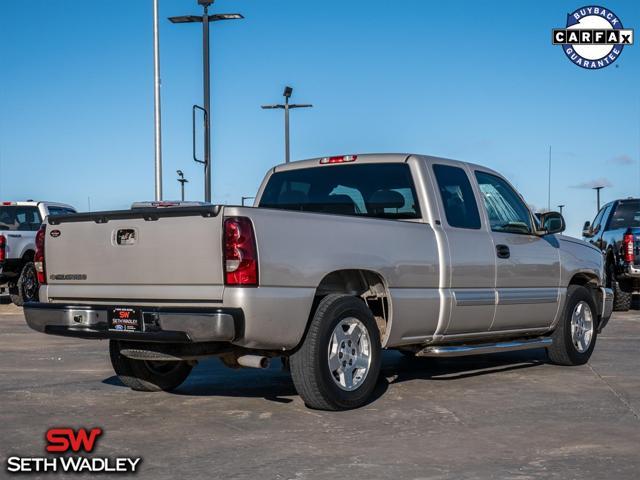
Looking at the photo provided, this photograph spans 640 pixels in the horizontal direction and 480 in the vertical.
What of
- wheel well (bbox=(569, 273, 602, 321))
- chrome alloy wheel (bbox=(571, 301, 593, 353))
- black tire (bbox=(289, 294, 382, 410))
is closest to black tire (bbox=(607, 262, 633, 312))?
wheel well (bbox=(569, 273, 602, 321))

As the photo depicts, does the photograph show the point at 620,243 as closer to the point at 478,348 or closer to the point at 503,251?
the point at 503,251

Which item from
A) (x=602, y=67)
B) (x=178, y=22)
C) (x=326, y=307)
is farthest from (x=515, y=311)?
(x=178, y=22)

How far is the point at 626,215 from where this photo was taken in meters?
17.7

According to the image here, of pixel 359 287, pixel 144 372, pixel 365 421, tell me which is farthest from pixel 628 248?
pixel 365 421

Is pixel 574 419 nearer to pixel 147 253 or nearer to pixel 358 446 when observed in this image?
pixel 358 446

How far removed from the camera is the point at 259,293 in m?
6.15

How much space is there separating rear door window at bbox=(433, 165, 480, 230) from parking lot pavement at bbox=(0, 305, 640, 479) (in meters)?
1.36

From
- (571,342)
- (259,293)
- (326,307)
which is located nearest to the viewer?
(259,293)

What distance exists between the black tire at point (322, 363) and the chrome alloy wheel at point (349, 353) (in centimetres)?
7

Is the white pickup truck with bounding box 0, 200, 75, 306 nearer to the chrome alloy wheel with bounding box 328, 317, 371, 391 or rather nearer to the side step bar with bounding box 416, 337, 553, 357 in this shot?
the side step bar with bounding box 416, 337, 553, 357

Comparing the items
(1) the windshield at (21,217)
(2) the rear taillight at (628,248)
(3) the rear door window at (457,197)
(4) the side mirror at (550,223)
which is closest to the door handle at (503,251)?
(3) the rear door window at (457,197)

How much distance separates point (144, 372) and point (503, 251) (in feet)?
10.6

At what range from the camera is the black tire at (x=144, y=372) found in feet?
25.0

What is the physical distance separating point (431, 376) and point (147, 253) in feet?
10.7
